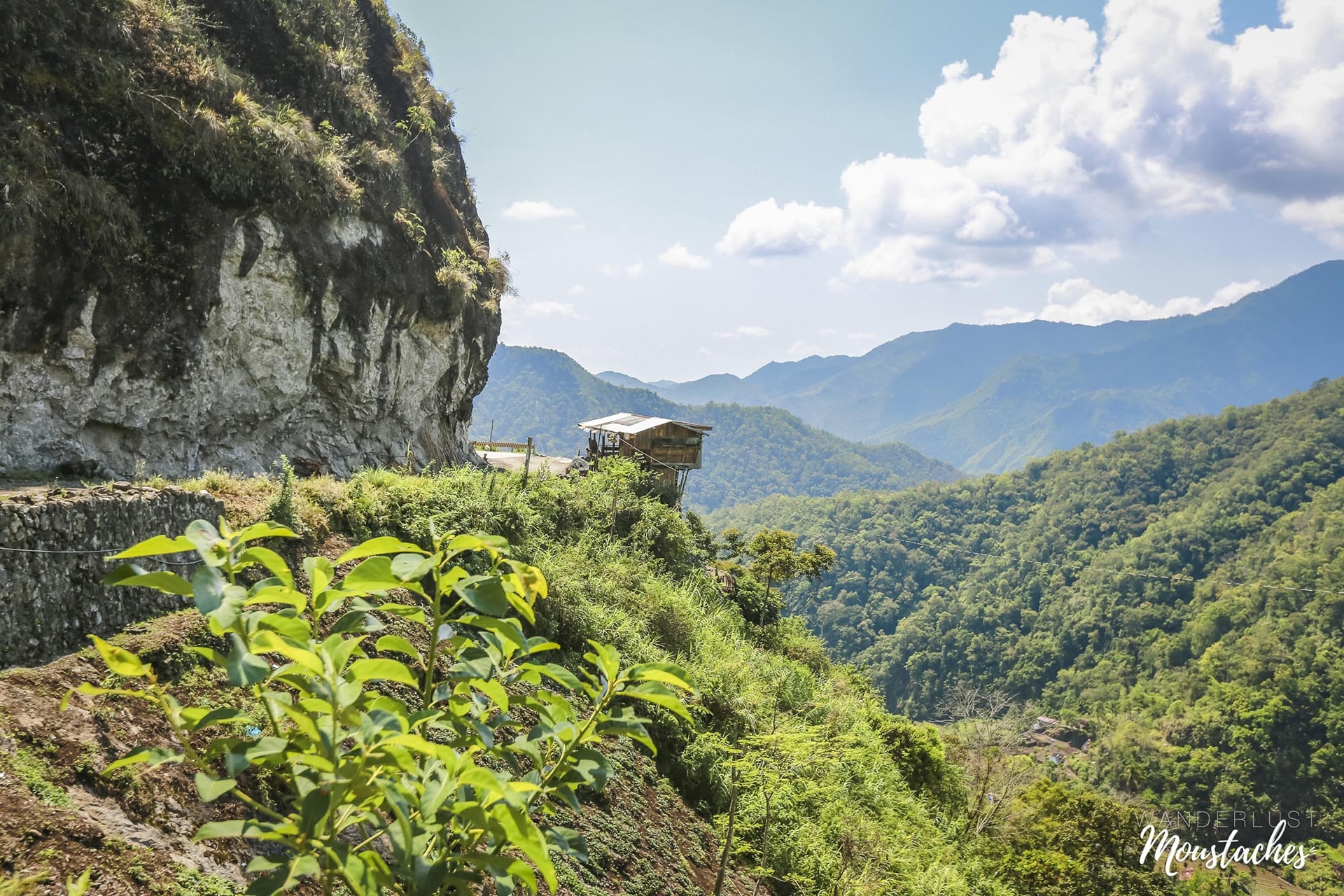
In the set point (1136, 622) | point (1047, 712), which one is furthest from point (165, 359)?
point (1136, 622)

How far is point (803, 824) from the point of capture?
27.3ft

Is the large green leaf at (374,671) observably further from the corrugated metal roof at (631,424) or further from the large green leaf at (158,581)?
the corrugated metal roof at (631,424)

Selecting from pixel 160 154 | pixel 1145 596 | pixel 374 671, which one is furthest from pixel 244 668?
pixel 1145 596

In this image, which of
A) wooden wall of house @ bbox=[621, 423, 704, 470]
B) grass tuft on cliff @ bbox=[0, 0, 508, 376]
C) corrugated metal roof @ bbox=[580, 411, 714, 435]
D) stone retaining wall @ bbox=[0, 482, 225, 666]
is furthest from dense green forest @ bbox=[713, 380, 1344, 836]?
stone retaining wall @ bbox=[0, 482, 225, 666]

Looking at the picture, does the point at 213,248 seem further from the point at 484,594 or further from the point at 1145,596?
the point at 1145,596

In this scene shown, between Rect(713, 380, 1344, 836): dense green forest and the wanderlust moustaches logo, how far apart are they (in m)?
8.26

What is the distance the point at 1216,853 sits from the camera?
33.6 metres

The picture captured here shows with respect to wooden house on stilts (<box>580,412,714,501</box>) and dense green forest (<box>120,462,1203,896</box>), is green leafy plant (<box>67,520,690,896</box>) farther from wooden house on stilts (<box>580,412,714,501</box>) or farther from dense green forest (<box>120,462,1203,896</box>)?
wooden house on stilts (<box>580,412,714,501</box>)

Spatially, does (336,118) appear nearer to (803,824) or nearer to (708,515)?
(803,824)

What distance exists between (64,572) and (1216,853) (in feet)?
146

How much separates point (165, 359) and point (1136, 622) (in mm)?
101759

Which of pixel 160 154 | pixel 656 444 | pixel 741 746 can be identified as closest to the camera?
pixel 741 746

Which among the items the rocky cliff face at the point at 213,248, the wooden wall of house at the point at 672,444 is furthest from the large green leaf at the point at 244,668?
the wooden wall of house at the point at 672,444

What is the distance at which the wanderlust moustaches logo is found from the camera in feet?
66.0
